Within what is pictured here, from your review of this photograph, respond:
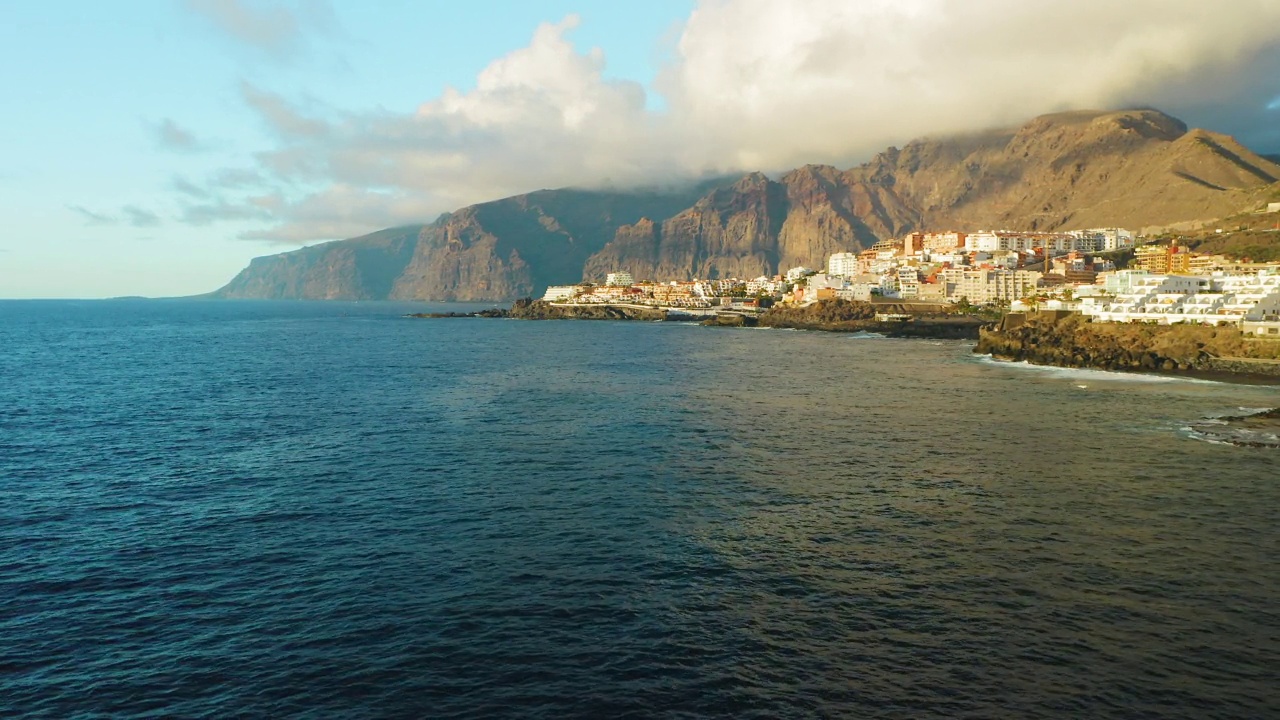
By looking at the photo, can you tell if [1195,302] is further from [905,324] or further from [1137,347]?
[905,324]

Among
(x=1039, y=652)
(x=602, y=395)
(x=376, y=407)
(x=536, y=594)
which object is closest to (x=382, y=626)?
(x=536, y=594)

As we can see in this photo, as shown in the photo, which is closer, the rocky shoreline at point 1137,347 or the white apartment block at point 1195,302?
the rocky shoreline at point 1137,347

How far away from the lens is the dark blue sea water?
859 inches

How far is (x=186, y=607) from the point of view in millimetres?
27031

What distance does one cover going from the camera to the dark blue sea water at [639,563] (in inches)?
859

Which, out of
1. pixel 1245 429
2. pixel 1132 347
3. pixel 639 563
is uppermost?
pixel 1132 347

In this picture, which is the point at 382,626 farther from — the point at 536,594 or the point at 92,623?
the point at 92,623

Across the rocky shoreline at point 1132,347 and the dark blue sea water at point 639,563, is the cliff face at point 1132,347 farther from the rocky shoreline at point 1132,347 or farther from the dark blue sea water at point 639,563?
the dark blue sea water at point 639,563

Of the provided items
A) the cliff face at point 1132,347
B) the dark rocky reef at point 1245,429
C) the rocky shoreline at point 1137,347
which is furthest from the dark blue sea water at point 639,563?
the cliff face at point 1132,347

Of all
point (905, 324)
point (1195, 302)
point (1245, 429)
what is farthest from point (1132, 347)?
point (905, 324)

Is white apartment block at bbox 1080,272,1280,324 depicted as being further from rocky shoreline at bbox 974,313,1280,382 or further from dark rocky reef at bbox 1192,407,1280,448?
dark rocky reef at bbox 1192,407,1280,448

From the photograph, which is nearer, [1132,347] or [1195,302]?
[1132,347]

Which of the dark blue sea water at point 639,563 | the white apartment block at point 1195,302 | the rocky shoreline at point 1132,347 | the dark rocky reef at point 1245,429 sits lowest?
the dark blue sea water at point 639,563

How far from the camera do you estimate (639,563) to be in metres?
30.9
